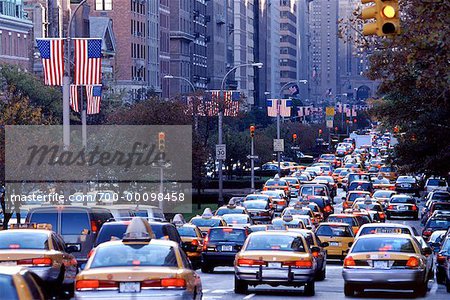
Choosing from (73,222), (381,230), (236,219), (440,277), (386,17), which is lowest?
(440,277)

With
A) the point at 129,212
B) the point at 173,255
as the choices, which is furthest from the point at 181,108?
the point at 173,255

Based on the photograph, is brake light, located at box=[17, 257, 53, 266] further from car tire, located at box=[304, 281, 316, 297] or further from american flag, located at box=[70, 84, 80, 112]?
american flag, located at box=[70, 84, 80, 112]

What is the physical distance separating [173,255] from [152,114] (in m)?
51.6

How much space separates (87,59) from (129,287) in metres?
27.2

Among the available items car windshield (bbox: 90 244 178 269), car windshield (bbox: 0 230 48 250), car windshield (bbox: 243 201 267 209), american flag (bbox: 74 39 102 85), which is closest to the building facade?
car windshield (bbox: 243 201 267 209)

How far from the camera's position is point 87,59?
146ft

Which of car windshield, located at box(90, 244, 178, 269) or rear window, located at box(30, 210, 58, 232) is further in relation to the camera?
rear window, located at box(30, 210, 58, 232)

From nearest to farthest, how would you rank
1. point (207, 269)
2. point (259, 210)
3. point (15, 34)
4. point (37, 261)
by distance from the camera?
point (37, 261)
point (207, 269)
point (259, 210)
point (15, 34)

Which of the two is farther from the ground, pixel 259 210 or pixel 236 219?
pixel 236 219

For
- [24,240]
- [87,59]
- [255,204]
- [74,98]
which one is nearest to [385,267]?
[24,240]

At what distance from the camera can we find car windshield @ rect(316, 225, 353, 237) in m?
40.5

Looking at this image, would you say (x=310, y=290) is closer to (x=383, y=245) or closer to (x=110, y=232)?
(x=383, y=245)

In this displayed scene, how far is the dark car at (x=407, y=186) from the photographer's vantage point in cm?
8706

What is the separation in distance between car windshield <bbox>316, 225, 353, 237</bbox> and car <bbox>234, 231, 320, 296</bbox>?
43.8ft
